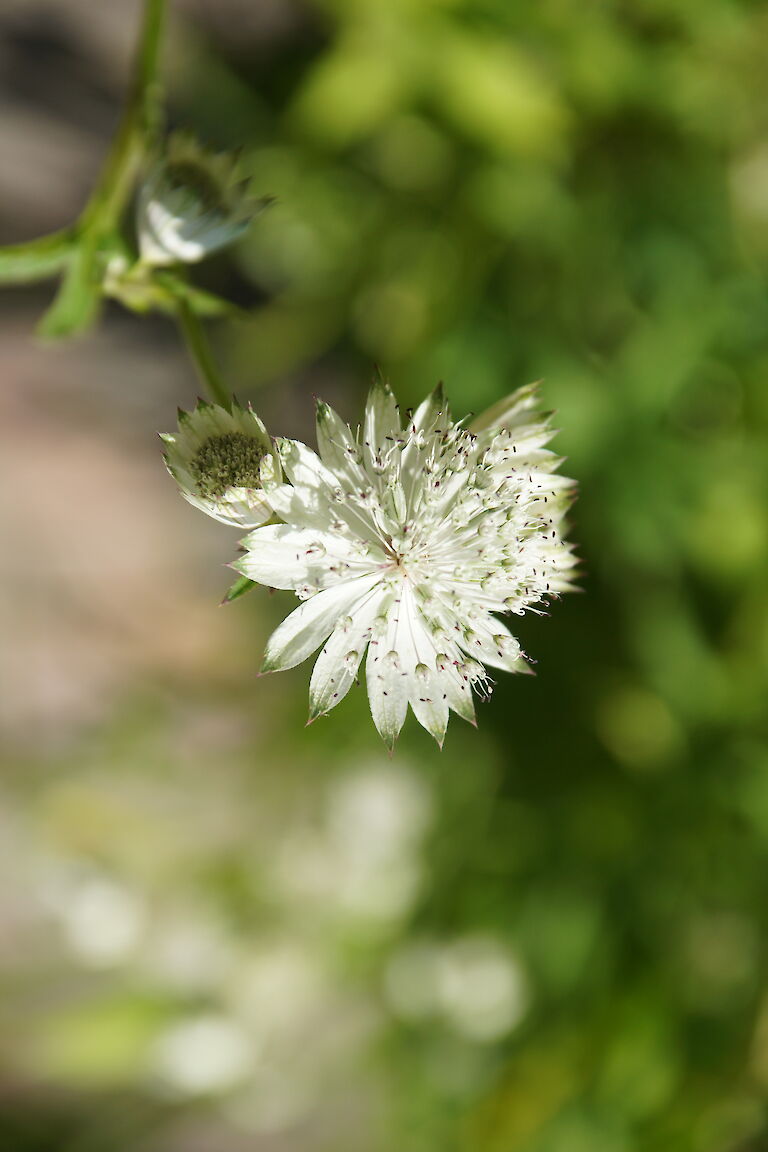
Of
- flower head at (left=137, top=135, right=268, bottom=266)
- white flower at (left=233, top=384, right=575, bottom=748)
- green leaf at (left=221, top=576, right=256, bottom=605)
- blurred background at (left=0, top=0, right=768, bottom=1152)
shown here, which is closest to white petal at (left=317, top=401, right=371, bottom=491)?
white flower at (left=233, top=384, right=575, bottom=748)

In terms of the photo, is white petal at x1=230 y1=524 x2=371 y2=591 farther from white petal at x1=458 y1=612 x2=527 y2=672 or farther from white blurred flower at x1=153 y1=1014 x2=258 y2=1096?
white blurred flower at x1=153 y1=1014 x2=258 y2=1096

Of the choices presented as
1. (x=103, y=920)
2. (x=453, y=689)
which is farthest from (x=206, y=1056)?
(x=453, y=689)

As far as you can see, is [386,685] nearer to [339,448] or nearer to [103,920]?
[339,448]

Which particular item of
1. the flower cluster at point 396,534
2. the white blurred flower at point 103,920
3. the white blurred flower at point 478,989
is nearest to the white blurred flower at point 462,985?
the white blurred flower at point 478,989

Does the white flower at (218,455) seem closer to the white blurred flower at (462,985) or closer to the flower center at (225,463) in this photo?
the flower center at (225,463)

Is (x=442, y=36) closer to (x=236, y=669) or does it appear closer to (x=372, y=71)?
(x=372, y=71)

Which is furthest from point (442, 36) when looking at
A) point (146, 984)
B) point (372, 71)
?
point (146, 984)
